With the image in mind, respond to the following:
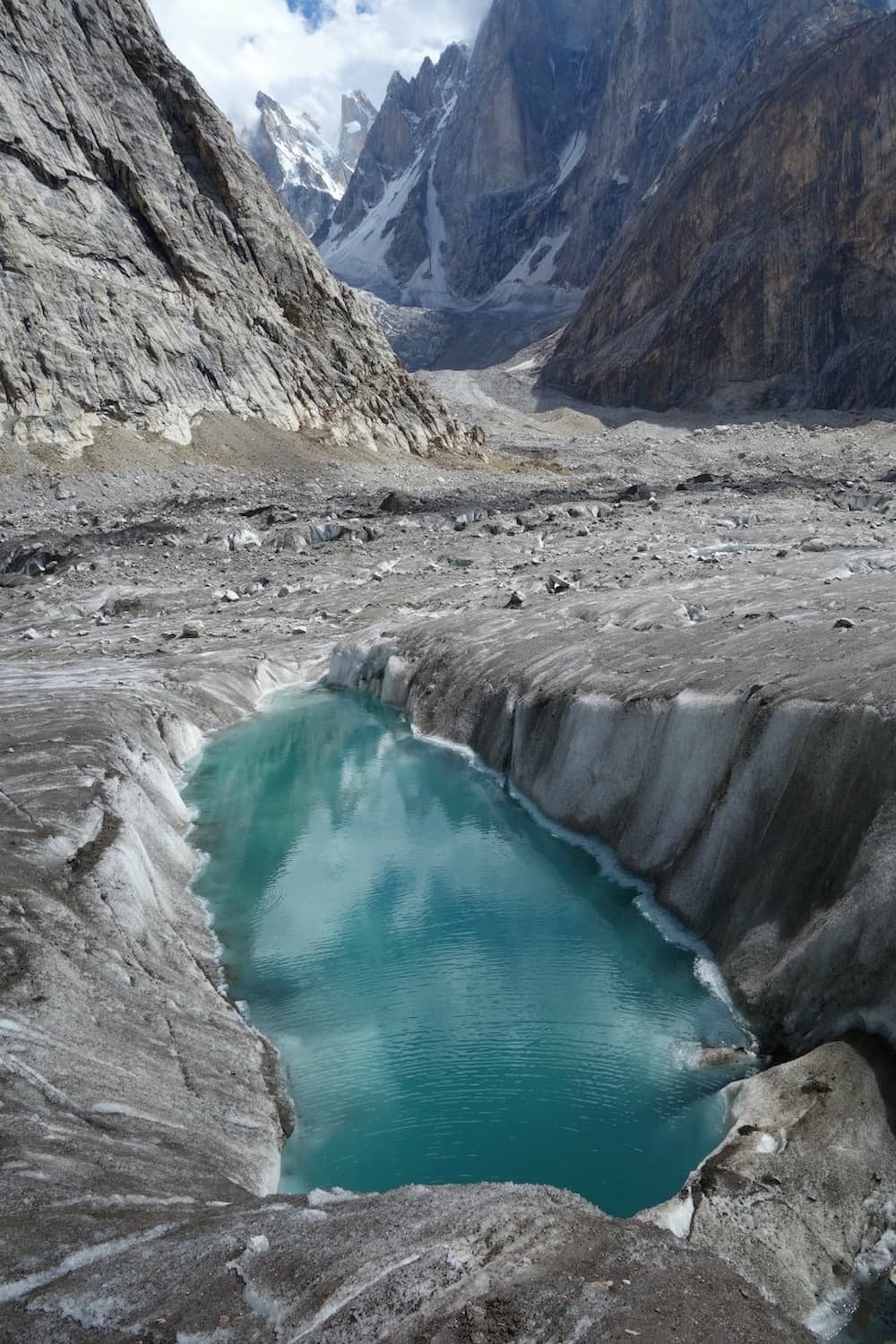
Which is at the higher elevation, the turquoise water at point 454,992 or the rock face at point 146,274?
the rock face at point 146,274

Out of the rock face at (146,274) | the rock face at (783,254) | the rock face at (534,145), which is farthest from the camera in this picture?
the rock face at (534,145)

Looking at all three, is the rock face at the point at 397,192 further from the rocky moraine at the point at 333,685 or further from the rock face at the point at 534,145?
the rocky moraine at the point at 333,685

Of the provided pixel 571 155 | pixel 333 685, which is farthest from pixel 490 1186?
pixel 571 155

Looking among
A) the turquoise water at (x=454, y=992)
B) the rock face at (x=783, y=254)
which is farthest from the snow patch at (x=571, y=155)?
the turquoise water at (x=454, y=992)

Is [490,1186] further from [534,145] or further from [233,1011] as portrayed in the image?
[534,145]

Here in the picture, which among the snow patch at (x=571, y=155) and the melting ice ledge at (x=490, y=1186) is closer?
the melting ice ledge at (x=490, y=1186)

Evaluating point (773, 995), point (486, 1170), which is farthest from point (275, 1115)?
point (773, 995)

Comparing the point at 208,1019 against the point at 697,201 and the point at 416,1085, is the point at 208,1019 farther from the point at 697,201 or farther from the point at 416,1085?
the point at 697,201
